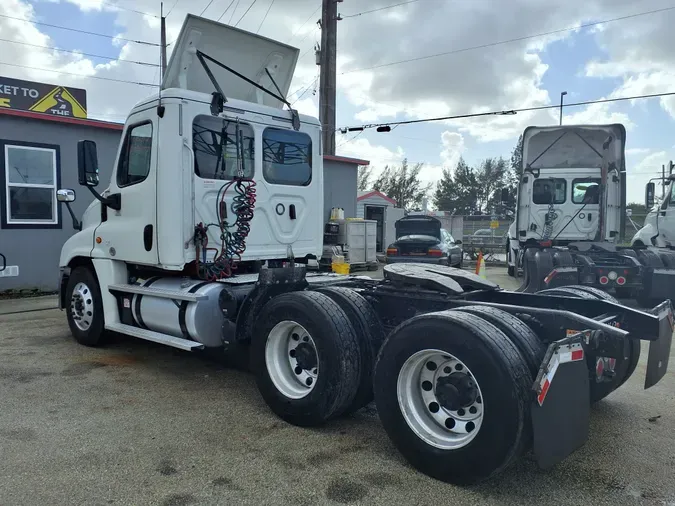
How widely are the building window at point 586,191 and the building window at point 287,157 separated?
320 inches

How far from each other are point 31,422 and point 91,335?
7.60 ft

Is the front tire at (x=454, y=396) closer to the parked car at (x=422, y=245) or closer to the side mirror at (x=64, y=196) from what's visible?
the side mirror at (x=64, y=196)

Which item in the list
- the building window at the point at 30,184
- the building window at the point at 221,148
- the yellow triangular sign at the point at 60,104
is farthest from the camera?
the yellow triangular sign at the point at 60,104

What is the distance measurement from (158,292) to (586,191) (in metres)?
10.0

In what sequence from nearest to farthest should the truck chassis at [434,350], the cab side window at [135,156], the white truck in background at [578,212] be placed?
the truck chassis at [434,350], the cab side window at [135,156], the white truck in background at [578,212]

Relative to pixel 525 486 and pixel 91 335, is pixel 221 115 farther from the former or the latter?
pixel 525 486

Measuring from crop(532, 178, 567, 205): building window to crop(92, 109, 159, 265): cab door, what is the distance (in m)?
9.39

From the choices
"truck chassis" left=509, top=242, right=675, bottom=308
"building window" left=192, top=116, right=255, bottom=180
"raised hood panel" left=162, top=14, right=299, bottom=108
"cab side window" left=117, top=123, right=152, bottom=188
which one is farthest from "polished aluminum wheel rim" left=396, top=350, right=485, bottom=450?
"truck chassis" left=509, top=242, right=675, bottom=308

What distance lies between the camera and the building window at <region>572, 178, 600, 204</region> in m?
12.0

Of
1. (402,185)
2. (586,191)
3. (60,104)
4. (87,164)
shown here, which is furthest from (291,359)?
(402,185)

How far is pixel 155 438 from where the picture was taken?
396 cm

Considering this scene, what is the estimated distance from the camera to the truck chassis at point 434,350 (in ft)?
9.82

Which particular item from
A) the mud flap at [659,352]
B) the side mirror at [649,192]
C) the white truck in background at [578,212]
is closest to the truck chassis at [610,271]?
the white truck in background at [578,212]

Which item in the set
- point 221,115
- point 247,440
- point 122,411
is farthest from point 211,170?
point 247,440
